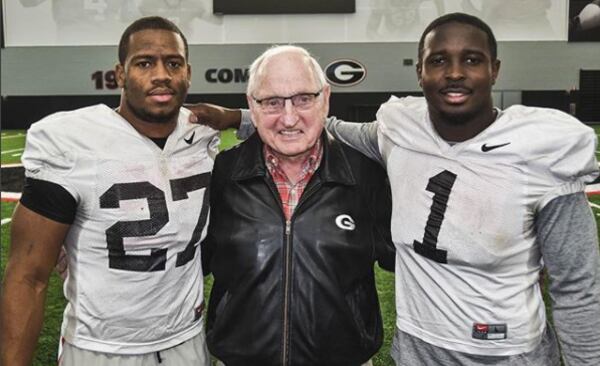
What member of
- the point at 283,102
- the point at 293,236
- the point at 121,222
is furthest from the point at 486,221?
the point at 121,222

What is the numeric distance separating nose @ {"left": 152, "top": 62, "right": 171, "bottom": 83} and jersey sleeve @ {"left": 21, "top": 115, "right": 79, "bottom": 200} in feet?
0.69

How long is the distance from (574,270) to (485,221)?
0.17 meters

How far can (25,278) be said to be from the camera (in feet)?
3.67

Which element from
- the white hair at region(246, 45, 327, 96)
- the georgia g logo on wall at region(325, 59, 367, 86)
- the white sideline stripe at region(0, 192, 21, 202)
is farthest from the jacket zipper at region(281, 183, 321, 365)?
the white sideline stripe at region(0, 192, 21, 202)

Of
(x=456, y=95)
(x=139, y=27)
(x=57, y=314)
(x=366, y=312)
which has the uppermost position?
(x=139, y=27)

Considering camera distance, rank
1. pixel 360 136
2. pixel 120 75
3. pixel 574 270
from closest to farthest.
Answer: pixel 574 270 → pixel 120 75 → pixel 360 136

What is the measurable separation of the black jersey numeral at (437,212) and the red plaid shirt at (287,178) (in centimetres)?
25

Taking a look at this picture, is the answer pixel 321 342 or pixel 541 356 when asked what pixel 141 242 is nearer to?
pixel 321 342

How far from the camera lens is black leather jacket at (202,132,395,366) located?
1.16 m

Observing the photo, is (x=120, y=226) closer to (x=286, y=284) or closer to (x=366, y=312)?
(x=286, y=284)

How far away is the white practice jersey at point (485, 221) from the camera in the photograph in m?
1.04

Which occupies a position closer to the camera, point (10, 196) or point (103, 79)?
point (103, 79)

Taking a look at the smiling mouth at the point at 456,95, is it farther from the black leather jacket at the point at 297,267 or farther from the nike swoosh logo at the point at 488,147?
the black leather jacket at the point at 297,267

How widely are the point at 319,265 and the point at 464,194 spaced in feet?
1.00
